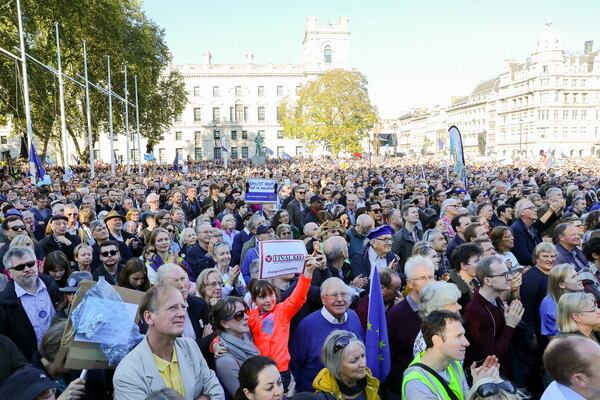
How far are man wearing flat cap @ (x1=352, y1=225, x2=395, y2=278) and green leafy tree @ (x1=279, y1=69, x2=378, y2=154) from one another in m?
40.7

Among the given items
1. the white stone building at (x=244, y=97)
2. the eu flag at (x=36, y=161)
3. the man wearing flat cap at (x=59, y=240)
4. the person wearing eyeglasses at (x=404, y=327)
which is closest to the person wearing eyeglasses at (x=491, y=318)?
the person wearing eyeglasses at (x=404, y=327)

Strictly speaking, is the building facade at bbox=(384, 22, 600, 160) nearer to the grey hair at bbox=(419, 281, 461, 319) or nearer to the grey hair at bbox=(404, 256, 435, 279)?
the grey hair at bbox=(404, 256, 435, 279)

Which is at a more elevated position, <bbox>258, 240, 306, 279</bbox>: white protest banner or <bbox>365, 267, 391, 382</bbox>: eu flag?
<bbox>258, 240, 306, 279</bbox>: white protest banner

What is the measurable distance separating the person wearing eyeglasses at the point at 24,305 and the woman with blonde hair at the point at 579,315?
4.16 metres

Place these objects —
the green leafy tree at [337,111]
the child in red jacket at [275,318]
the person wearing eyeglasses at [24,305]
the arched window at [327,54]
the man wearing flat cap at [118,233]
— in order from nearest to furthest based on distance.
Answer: the child in red jacket at [275,318] → the person wearing eyeglasses at [24,305] → the man wearing flat cap at [118,233] → the green leafy tree at [337,111] → the arched window at [327,54]

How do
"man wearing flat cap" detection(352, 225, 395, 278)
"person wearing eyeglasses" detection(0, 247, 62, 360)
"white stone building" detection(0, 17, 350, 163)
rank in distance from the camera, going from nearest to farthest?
1. "person wearing eyeglasses" detection(0, 247, 62, 360)
2. "man wearing flat cap" detection(352, 225, 395, 278)
3. "white stone building" detection(0, 17, 350, 163)

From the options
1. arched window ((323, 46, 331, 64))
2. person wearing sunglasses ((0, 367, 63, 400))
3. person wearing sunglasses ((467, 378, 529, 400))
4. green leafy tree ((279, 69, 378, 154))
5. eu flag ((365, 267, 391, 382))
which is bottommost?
eu flag ((365, 267, 391, 382))

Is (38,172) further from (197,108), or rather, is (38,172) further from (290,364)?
(197,108)

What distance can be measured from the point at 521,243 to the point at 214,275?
15.5 feet

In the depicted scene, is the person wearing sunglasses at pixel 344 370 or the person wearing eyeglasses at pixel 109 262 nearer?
the person wearing sunglasses at pixel 344 370

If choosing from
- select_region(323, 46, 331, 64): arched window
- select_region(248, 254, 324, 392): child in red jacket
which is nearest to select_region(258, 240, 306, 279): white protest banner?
select_region(248, 254, 324, 392): child in red jacket

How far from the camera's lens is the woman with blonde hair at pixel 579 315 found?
3.52 metres

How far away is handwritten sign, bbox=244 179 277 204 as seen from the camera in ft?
30.0

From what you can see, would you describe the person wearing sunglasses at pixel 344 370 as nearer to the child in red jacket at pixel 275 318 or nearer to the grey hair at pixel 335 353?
the grey hair at pixel 335 353
